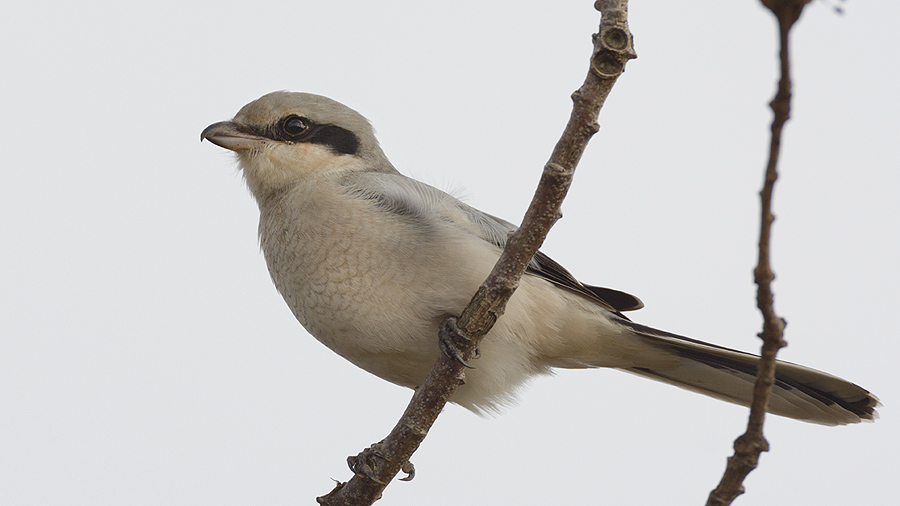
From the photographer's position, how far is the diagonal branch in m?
2.21

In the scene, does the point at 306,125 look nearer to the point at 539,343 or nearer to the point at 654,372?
the point at 539,343

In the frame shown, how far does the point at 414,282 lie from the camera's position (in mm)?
3449

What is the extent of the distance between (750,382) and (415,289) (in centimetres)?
157

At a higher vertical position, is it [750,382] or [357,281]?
[750,382]

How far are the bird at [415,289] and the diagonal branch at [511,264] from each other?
1.65 feet

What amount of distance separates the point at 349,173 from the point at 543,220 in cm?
174

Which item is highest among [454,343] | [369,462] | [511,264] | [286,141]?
[286,141]

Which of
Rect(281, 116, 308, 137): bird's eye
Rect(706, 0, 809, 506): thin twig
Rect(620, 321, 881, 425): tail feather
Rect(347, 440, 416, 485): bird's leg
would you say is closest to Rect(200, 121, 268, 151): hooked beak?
Rect(281, 116, 308, 137): bird's eye

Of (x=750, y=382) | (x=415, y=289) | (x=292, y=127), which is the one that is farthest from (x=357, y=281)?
(x=750, y=382)

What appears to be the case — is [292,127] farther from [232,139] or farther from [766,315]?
[766,315]

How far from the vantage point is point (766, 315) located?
171 centimetres

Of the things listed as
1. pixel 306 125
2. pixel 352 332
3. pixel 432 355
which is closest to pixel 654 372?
pixel 432 355

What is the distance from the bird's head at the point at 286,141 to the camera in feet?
13.4

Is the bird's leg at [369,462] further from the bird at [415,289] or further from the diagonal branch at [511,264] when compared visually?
the bird at [415,289]
